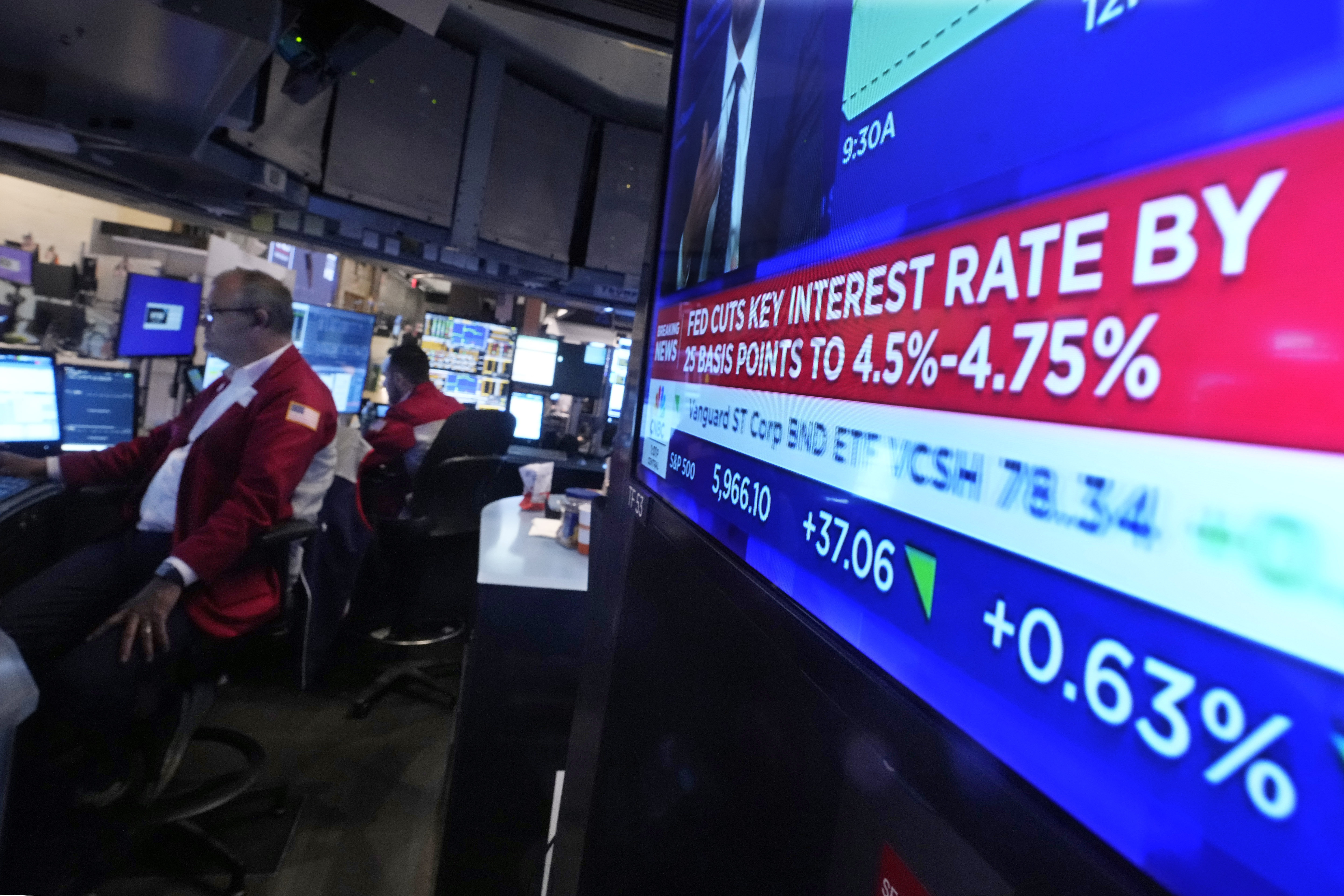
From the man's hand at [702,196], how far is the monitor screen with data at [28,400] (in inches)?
111

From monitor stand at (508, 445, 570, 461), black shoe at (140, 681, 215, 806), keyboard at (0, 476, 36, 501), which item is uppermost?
monitor stand at (508, 445, 570, 461)

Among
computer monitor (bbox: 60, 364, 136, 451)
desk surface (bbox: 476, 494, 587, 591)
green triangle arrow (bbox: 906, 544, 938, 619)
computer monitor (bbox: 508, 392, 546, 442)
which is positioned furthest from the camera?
computer monitor (bbox: 508, 392, 546, 442)

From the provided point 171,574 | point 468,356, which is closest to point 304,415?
point 171,574

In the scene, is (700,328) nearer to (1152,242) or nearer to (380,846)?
(1152,242)

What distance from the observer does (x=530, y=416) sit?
17.6 feet

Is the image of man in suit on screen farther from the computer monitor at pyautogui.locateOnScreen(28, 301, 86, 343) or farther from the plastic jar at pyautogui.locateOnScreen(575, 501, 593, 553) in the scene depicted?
the computer monitor at pyautogui.locateOnScreen(28, 301, 86, 343)

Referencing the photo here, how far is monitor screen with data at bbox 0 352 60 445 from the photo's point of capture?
2543 millimetres

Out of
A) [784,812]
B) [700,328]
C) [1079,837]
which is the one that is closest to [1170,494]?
[1079,837]

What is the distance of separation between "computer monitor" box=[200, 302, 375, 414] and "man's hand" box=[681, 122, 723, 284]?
12.6ft

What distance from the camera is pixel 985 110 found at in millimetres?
401

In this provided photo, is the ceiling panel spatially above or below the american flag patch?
above

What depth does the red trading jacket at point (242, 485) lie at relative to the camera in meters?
1.81

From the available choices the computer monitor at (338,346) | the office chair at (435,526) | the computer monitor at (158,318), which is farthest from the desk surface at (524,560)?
the computer monitor at (338,346)

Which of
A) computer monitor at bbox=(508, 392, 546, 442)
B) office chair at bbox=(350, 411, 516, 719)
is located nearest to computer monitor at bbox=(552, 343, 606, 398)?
computer monitor at bbox=(508, 392, 546, 442)
